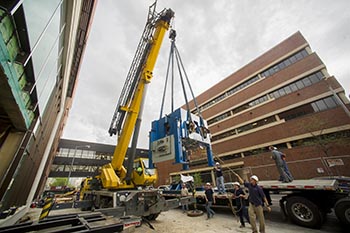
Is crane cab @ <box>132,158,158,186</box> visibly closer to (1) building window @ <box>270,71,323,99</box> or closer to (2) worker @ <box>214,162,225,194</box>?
(2) worker @ <box>214,162,225,194</box>

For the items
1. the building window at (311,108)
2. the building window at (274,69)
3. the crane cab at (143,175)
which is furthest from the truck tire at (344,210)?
the building window at (274,69)

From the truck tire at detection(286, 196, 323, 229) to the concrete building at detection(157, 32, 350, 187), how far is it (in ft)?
23.8

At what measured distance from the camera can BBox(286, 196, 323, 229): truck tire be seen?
15.4ft

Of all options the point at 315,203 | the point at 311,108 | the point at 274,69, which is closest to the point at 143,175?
the point at 315,203

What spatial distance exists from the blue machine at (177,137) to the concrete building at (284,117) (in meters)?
8.18

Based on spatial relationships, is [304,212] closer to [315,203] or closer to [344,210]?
[315,203]

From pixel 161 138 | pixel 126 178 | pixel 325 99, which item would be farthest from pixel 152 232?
pixel 325 99

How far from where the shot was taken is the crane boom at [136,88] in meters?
6.78

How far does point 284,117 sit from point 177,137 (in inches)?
809

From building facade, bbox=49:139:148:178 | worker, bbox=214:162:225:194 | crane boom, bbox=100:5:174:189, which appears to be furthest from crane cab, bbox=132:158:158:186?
building facade, bbox=49:139:148:178

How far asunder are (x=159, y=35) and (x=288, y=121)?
19.8 meters

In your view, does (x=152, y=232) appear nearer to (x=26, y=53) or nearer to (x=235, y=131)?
(x=26, y=53)

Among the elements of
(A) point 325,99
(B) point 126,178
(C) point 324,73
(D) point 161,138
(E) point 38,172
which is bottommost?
(B) point 126,178

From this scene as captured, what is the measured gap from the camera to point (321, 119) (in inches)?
645
